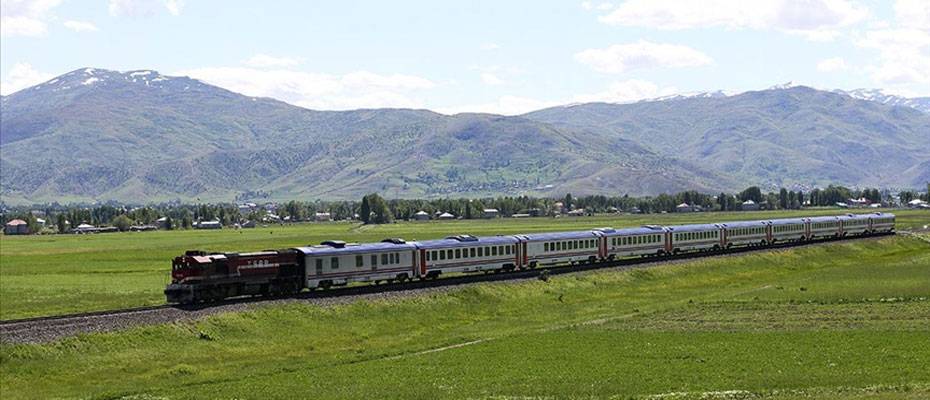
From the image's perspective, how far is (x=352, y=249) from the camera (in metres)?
66.7

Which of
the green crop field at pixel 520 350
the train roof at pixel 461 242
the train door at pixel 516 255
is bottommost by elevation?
the green crop field at pixel 520 350

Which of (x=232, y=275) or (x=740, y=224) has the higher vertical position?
(x=740, y=224)

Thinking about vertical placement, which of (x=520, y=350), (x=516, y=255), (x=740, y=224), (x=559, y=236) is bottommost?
(x=520, y=350)

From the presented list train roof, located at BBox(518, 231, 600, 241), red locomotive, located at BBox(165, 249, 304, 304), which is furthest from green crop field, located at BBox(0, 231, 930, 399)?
train roof, located at BBox(518, 231, 600, 241)

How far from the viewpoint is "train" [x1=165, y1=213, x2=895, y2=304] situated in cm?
5950

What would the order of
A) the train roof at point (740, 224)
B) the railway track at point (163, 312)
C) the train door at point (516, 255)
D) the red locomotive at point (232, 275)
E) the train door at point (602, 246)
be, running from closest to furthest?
1. the railway track at point (163, 312)
2. the red locomotive at point (232, 275)
3. the train door at point (516, 255)
4. the train door at point (602, 246)
5. the train roof at point (740, 224)

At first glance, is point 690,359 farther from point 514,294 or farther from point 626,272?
point 626,272

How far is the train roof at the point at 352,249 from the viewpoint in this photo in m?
64.4

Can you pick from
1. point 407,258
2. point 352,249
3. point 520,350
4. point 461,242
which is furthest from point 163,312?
point 461,242

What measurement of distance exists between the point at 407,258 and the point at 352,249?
555 cm

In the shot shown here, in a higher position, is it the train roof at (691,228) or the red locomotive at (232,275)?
the train roof at (691,228)

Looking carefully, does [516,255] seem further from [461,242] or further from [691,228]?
[691,228]

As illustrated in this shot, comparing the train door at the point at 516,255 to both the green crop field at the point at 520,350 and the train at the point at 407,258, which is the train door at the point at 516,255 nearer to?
the train at the point at 407,258

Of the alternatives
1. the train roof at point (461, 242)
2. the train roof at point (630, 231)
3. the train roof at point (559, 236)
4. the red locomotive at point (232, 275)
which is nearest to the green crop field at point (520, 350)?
the red locomotive at point (232, 275)
